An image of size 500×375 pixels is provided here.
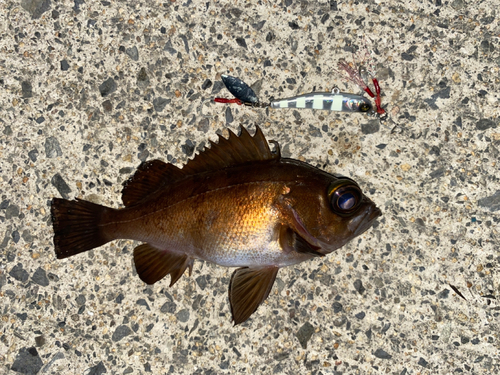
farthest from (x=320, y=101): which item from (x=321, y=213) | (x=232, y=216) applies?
(x=232, y=216)

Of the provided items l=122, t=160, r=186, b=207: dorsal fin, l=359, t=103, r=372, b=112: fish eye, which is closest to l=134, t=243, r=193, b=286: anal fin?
l=122, t=160, r=186, b=207: dorsal fin

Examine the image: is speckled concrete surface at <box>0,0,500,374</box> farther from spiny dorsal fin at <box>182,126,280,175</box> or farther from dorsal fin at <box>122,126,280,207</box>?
spiny dorsal fin at <box>182,126,280,175</box>

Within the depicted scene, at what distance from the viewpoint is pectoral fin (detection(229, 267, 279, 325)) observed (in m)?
2.43

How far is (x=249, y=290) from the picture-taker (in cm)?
245

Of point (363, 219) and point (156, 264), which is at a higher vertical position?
point (363, 219)

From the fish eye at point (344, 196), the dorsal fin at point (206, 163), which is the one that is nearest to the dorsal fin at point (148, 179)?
the dorsal fin at point (206, 163)

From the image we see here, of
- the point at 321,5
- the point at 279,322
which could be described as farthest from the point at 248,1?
the point at 279,322

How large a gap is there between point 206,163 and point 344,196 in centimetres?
83

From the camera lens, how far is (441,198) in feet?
8.85

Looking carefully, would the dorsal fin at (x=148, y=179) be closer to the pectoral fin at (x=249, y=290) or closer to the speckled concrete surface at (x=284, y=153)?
the speckled concrete surface at (x=284, y=153)

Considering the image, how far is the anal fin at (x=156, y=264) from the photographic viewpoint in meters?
2.53

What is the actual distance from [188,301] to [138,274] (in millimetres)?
392

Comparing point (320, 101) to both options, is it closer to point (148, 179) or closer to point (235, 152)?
point (235, 152)

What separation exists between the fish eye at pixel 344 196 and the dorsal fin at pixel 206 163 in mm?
403
